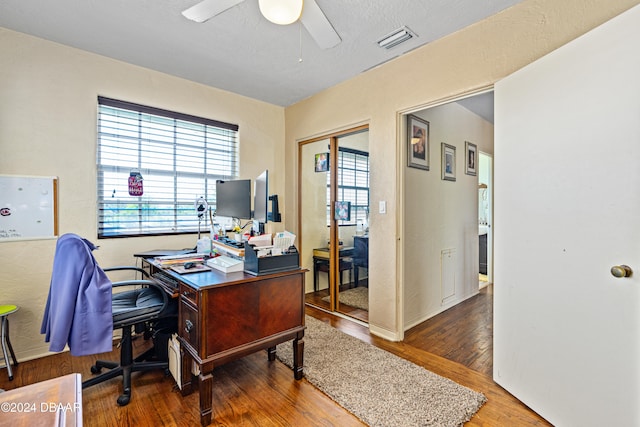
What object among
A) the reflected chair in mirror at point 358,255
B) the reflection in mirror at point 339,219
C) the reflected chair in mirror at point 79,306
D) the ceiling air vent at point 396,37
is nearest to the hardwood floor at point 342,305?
the reflection in mirror at point 339,219

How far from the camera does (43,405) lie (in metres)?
0.75

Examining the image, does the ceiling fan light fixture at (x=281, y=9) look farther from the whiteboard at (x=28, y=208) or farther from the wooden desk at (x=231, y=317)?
the whiteboard at (x=28, y=208)

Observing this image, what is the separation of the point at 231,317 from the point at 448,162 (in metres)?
3.08

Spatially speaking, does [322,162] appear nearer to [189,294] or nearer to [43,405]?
[189,294]

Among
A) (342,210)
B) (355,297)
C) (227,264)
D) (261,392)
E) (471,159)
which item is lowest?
(261,392)

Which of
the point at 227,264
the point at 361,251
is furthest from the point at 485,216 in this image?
the point at 227,264

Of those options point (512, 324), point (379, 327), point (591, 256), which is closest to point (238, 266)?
point (379, 327)

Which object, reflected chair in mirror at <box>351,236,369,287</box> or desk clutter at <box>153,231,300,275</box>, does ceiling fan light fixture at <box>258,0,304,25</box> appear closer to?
desk clutter at <box>153,231,300,275</box>

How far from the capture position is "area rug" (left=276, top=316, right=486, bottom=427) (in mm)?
1724

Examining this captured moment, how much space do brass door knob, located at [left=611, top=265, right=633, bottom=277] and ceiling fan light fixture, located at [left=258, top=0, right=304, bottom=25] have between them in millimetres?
1970

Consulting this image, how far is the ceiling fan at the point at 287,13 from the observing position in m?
1.39

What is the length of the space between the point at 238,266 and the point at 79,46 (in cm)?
249

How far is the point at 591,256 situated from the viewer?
4.88 ft

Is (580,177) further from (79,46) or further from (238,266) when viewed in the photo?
(79,46)
